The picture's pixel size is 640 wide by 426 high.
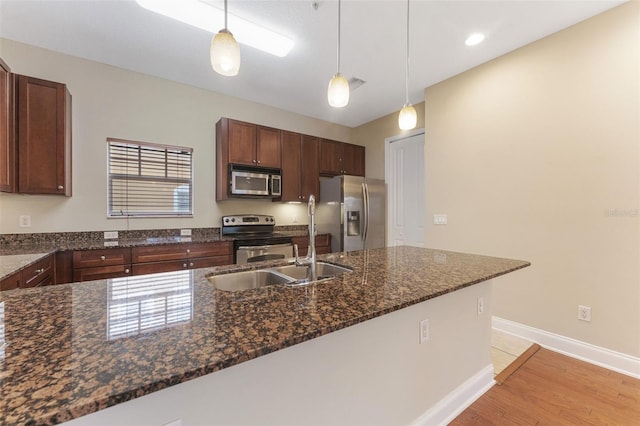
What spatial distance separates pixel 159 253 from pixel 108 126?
1.57m

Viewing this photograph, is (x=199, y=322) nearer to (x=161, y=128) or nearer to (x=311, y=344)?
(x=311, y=344)

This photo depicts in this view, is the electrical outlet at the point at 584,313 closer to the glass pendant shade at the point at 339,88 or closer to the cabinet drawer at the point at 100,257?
the glass pendant shade at the point at 339,88

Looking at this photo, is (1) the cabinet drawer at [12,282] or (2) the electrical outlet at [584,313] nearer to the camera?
(1) the cabinet drawer at [12,282]

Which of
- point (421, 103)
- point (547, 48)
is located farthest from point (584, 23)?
point (421, 103)

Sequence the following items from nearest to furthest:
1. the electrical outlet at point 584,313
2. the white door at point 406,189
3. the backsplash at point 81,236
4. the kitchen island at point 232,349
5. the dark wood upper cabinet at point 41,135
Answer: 1. the kitchen island at point 232,349
2. the electrical outlet at point 584,313
3. the dark wood upper cabinet at point 41,135
4. the backsplash at point 81,236
5. the white door at point 406,189

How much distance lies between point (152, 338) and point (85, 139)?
10.4ft

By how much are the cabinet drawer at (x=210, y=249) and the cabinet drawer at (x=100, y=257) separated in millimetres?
588

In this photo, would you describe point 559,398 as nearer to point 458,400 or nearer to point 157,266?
point 458,400

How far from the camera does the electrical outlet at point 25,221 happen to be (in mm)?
2596

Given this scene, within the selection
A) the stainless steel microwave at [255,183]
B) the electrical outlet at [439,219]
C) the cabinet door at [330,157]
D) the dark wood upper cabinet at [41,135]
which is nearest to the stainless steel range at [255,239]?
the stainless steel microwave at [255,183]

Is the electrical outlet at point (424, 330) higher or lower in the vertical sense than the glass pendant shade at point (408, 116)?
lower

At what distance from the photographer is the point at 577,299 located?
2279mm

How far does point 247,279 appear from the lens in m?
1.55

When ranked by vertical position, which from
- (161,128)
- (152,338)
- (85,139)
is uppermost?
(161,128)
